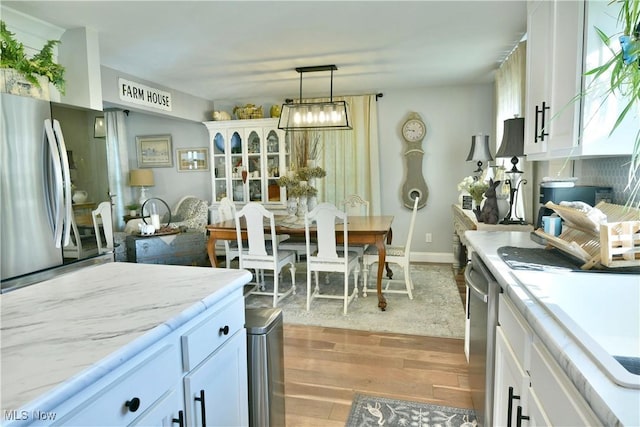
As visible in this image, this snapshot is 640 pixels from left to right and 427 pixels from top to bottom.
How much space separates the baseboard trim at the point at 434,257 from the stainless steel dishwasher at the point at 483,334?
11.4 ft

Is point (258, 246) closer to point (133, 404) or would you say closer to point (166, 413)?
point (166, 413)

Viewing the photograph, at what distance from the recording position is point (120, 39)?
3.22m

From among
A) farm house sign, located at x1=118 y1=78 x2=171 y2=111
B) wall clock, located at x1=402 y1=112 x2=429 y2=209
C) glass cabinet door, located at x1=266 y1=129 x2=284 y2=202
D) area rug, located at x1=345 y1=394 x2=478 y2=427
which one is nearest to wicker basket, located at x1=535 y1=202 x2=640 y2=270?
area rug, located at x1=345 y1=394 x2=478 y2=427

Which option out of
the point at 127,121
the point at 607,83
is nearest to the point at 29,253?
the point at 607,83

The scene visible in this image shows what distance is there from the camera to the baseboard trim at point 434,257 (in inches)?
213

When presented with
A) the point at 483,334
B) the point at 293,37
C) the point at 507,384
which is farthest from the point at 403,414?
the point at 293,37

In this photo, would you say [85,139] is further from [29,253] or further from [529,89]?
[529,89]

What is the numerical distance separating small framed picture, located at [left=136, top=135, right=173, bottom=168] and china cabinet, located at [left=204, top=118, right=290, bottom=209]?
34.0 inches

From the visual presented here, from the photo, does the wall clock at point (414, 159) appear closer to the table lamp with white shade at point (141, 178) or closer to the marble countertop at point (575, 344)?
the marble countertop at point (575, 344)

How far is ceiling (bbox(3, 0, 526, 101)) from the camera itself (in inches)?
105

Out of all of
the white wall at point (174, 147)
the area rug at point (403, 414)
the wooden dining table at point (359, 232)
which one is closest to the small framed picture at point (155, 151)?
the white wall at point (174, 147)

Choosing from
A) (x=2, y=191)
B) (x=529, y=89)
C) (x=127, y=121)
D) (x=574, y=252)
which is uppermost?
(x=127, y=121)

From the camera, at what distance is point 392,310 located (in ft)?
11.6

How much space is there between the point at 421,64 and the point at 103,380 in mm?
4102
